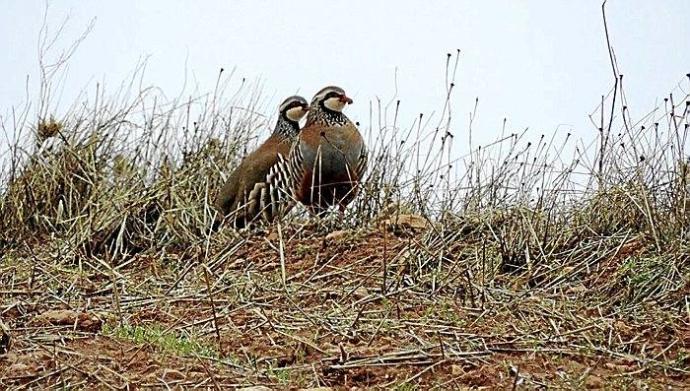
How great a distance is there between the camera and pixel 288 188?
605cm

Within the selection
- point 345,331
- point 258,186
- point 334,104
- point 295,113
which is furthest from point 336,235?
point 345,331

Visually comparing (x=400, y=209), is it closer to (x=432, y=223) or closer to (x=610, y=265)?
(x=432, y=223)

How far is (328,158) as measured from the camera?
19.5ft

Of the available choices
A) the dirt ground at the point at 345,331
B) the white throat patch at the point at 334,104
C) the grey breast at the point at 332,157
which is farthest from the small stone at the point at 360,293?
the white throat patch at the point at 334,104

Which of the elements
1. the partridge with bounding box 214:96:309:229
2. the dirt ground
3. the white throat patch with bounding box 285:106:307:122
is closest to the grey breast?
the partridge with bounding box 214:96:309:229

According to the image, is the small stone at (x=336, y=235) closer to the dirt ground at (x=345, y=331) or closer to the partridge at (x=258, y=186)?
the dirt ground at (x=345, y=331)

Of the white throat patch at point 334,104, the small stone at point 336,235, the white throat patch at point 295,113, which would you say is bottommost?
the small stone at point 336,235

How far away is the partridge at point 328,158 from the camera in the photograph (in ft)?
19.4

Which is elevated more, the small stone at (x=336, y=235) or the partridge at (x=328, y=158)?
the partridge at (x=328, y=158)

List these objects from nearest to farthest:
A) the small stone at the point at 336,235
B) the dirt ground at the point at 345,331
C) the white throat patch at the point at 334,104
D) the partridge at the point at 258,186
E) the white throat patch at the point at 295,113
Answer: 1. the dirt ground at the point at 345,331
2. the small stone at the point at 336,235
3. the partridge at the point at 258,186
4. the white throat patch at the point at 334,104
5. the white throat patch at the point at 295,113

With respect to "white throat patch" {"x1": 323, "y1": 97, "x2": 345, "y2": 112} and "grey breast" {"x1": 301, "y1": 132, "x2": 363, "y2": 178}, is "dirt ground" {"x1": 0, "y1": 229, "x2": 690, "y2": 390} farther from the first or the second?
"white throat patch" {"x1": 323, "y1": 97, "x2": 345, "y2": 112}

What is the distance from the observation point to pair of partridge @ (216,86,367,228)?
233 inches

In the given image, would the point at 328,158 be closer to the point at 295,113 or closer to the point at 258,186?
the point at 258,186

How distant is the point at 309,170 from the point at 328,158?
0.44 feet
